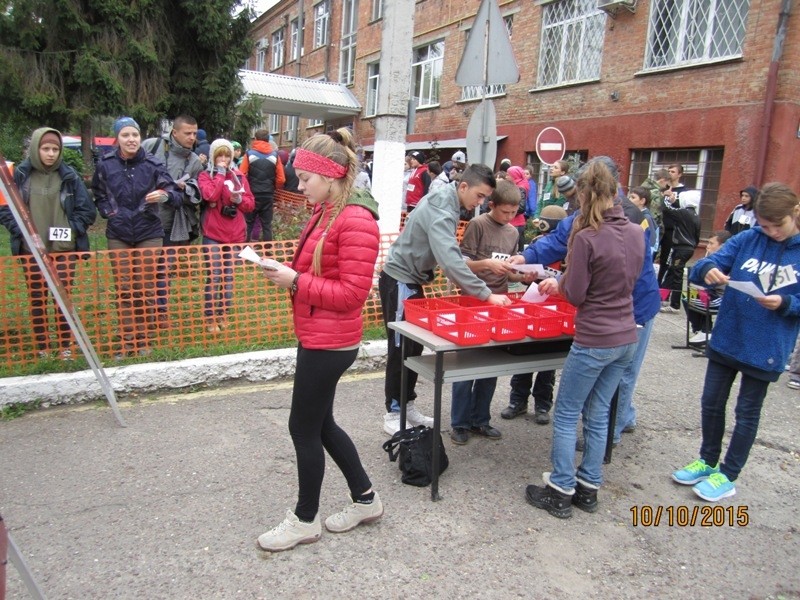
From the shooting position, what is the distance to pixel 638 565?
10.0 feet

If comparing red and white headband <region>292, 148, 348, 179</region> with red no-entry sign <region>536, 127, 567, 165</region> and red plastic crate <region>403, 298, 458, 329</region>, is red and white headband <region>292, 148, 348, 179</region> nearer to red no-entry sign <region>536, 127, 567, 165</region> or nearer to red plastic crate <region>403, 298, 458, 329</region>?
red plastic crate <region>403, 298, 458, 329</region>

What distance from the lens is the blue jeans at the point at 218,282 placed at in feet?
18.5

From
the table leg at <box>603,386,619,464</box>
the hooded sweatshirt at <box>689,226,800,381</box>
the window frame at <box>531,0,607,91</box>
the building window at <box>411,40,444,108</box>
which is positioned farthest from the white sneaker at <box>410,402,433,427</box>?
the building window at <box>411,40,444,108</box>

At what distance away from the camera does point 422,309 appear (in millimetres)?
3787

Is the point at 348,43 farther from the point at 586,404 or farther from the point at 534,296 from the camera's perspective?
the point at 586,404

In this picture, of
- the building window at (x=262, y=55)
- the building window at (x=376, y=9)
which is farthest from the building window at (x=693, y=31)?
the building window at (x=262, y=55)

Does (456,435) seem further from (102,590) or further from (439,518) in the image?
(102,590)

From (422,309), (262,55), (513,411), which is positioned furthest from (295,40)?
(422,309)

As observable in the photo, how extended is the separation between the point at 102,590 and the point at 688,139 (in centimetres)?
1325

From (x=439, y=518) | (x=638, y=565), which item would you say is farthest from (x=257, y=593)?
(x=638, y=565)

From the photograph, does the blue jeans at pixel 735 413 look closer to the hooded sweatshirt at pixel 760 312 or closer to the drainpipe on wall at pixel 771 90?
the hooded sweatshirt at pixel 760 312

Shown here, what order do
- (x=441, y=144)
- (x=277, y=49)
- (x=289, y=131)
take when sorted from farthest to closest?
(x=277, y=49) < (x=289, y=131) < (x=441, y=144)
